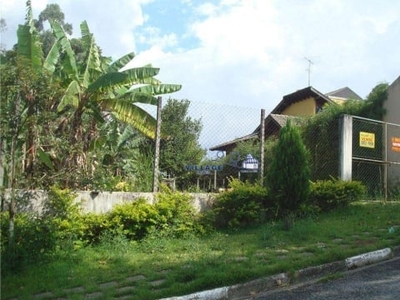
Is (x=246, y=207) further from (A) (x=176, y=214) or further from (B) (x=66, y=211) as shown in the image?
(B) (x=66, y=211)

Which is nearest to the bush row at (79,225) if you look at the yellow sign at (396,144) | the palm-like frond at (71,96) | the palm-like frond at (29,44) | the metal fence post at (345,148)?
the palm-like frond at (71,96)

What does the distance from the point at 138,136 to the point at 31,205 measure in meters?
8.95

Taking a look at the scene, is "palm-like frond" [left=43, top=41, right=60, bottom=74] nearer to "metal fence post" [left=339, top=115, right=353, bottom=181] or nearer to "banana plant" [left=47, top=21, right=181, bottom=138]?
"banana plant" [left=47, top=21, right=181, bottom=138]

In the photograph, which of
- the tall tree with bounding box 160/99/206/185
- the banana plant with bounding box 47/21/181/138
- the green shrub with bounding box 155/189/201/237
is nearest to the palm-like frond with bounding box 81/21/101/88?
the banana plant with bounding box 47/21/181/138

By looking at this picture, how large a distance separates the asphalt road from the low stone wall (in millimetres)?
3826

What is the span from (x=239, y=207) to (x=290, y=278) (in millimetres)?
3656

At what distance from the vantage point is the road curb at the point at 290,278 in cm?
562

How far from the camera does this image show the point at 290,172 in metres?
9.36

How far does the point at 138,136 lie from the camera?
16688 millimetres

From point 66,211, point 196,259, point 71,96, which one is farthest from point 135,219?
point 71,96

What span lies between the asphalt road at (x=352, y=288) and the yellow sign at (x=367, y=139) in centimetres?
607

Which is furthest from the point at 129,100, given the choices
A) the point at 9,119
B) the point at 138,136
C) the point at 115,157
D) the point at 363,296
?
the point at 363,296

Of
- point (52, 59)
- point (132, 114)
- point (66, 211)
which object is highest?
point (52, 59)

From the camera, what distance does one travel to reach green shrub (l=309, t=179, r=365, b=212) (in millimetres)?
10609
